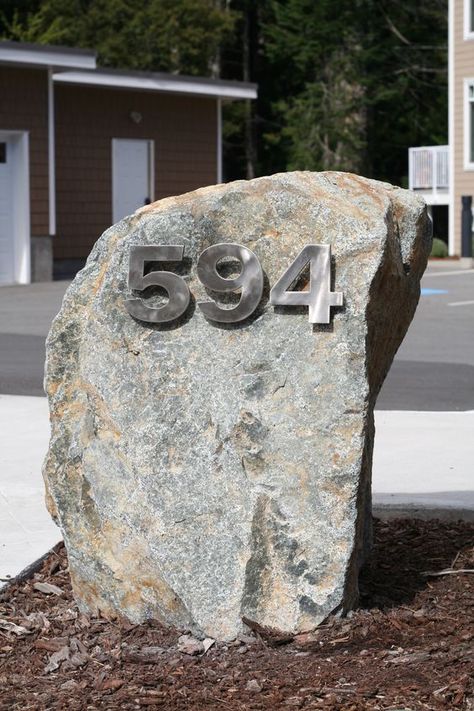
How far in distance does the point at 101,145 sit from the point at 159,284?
22.6 m

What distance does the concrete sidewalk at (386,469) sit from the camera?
637 cm

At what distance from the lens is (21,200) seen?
950 inches

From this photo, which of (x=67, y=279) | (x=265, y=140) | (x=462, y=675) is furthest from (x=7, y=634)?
(x=265, y=140)

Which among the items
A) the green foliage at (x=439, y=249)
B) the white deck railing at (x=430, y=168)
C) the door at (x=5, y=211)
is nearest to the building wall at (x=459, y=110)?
the green foliage at (x=439, y=249)

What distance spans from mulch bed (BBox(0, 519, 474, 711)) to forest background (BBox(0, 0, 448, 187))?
112 feet

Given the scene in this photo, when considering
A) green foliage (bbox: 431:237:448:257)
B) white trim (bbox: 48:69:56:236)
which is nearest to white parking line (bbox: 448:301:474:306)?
white trim (bbox: 48:69:56:236)

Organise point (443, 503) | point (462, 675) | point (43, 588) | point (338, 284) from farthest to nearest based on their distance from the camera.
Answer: point (443, 503) → point (43, 588) → point (338, 284) → point (462, 675)

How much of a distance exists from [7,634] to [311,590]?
3.94 feet

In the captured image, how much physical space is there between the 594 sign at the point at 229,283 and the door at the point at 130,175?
22585mm

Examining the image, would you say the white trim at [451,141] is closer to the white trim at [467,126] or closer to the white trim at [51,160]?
the white trim at [467,126]

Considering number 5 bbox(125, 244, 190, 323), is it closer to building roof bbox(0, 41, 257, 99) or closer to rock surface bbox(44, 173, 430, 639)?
rock surface bbox(44, 173, 430, 639)

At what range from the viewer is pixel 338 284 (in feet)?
15.0

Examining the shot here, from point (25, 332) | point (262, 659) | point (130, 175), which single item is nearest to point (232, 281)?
point (262, 659)

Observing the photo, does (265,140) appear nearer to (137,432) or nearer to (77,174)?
(77,174)
